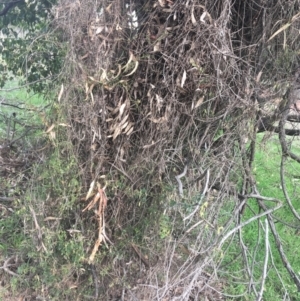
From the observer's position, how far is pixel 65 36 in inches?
95.3

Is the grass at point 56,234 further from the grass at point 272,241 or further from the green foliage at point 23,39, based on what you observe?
the green foliage at point 23,39

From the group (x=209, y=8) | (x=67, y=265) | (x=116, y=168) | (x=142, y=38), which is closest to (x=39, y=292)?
(x=67, y=265)

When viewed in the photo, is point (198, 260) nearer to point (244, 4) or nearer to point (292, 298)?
point (292, 298)

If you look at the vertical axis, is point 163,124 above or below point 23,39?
below

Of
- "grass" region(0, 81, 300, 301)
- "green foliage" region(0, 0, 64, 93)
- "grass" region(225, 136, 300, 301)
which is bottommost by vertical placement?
"grass" region(225, 136, 300, 301)

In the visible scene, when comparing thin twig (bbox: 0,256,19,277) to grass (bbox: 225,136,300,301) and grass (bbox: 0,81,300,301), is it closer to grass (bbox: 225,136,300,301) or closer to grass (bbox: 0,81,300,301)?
grass (bbox: 0,81,300,301)

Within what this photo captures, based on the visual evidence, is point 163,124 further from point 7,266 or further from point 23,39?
point 23,39

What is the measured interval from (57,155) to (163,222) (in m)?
0.75

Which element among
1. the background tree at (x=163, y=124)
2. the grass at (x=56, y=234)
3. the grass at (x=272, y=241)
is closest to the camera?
the background tree at (x=163, y=124)

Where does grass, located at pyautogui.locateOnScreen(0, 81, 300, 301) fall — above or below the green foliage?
below

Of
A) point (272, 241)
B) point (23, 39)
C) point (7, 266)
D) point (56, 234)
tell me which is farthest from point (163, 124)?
point (23, 39)

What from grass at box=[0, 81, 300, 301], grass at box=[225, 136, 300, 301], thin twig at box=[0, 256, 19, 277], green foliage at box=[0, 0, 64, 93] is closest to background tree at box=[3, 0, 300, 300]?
grass at box=[0, 81, 300, 301]

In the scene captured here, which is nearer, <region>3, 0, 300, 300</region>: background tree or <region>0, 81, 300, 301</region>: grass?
<region>3, 0, 300, 300</region>: background tree

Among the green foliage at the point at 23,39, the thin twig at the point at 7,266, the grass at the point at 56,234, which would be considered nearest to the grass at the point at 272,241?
the grass at the point at 56,234
